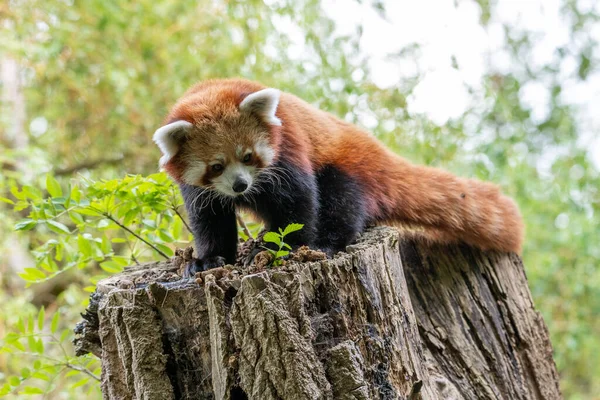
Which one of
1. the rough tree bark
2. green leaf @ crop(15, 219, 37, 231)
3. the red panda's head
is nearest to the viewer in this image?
the rough tree bark

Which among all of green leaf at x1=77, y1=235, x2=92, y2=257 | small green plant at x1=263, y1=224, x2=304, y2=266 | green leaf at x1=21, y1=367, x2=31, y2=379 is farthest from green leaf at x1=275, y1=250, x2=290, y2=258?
green leaf at x1=21, y1=367, x2=31, y2=379

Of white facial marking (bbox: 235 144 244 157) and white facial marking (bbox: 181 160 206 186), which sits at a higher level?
white facial marking (bbox: 235 144 244 157)

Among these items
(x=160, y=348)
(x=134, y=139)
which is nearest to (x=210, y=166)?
(x=160, y=348)

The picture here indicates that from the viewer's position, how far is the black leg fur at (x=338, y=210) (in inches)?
118

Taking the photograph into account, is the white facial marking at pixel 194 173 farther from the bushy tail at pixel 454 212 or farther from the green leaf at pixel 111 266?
the bushy tail at pixel 454 212

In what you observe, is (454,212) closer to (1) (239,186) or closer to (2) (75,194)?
(1) (239,186)

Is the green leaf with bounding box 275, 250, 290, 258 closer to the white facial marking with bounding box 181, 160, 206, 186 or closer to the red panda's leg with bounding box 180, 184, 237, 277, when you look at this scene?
the red panda's leg with bounding box 180, 184, 237, 277

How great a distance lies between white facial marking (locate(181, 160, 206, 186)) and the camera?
10.1ft

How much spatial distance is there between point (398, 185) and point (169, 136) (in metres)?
1.36

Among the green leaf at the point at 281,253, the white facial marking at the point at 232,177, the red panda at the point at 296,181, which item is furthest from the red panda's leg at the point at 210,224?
the green leaf at the point at 281,253

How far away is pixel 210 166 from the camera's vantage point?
307 cm

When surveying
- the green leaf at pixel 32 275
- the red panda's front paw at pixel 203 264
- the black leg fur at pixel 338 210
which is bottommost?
the green leaf at pixel 32 275

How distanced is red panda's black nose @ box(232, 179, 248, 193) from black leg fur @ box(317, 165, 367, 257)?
0.46 m

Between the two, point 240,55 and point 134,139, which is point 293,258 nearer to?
point 240,55
